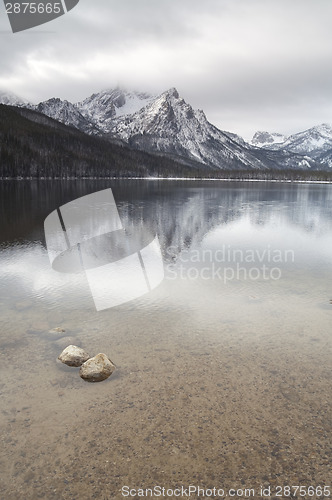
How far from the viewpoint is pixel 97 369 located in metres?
8.86

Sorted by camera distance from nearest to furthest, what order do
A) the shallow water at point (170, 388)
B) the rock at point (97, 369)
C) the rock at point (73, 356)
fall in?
the shallow water at point (170, 388) → the rock at point (97, 369) → the rock at point (73, 356)

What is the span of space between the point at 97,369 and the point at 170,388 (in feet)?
6.55

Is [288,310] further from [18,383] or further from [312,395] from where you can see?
[18,383]

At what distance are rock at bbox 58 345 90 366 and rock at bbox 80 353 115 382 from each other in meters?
0.45

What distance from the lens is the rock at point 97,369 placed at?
A: 8.77 meters

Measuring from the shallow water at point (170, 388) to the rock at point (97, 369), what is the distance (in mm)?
206

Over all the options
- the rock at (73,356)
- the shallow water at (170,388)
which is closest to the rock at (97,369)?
the shallow water at (170,388)

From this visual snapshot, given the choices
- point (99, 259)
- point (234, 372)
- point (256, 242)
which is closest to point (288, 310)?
point (234, 372)

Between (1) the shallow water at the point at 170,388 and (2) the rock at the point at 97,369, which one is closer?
(1) the shallow water at the point at 170,388

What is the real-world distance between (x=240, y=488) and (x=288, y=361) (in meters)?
4.62

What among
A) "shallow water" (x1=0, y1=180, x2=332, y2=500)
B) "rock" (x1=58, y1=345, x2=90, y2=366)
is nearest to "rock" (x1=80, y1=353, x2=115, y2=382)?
"shallow water" (x1=0, y1=180, x2=332, y2=500)

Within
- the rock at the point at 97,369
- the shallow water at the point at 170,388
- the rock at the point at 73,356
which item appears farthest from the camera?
the rock at the point at 73,356

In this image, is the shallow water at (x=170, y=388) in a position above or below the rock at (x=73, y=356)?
below

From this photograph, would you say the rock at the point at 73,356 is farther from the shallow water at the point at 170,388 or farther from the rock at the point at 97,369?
the rock at the point at 97,369
